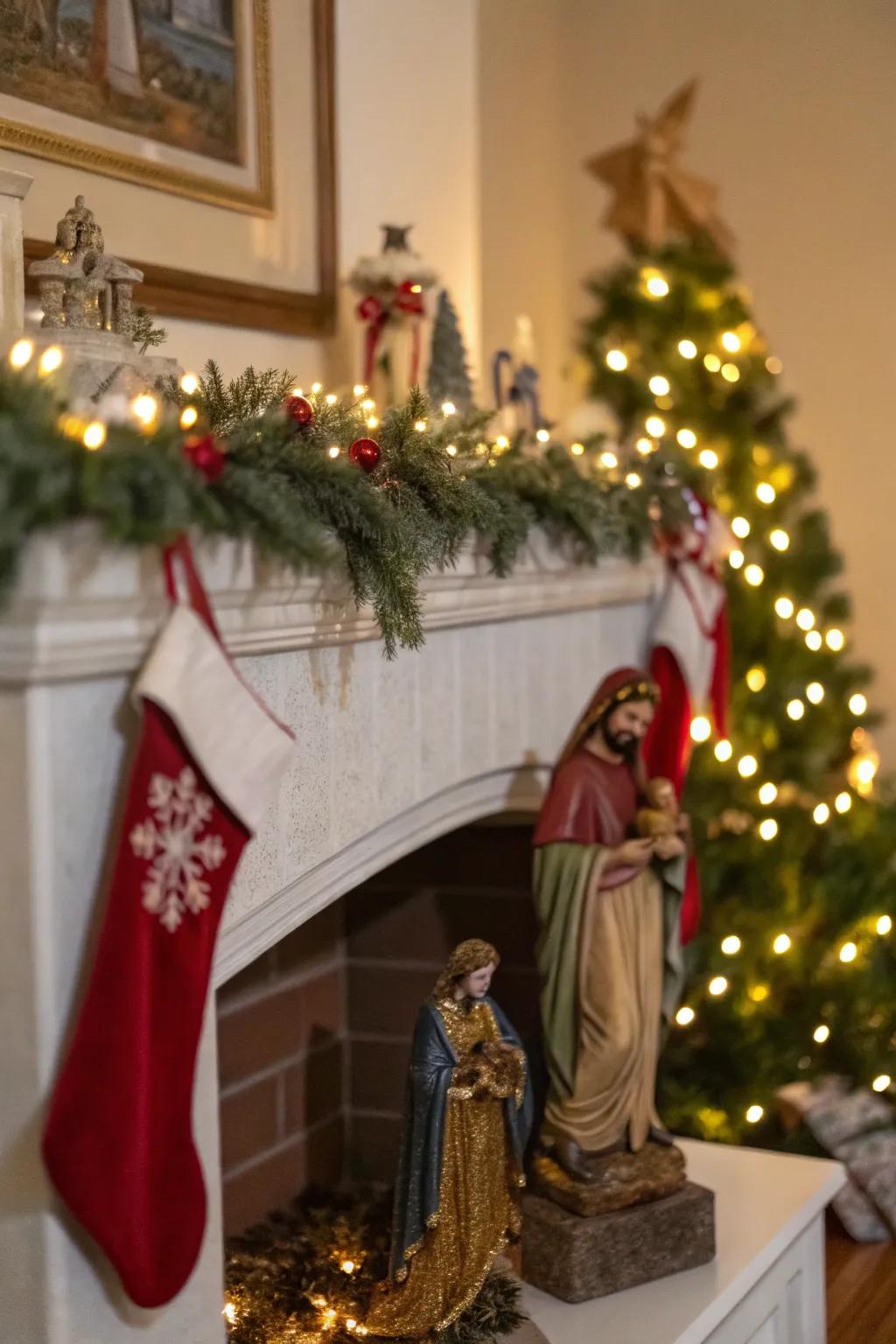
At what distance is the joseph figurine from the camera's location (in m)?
2.26

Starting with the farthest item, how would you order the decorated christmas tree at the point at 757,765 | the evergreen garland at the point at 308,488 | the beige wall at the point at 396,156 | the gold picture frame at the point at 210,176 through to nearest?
1. the decorated christmas tree at the point at 757,765
2. the beige wall at the point at 396,156
3. the gold picture frame at the point at 210,176
4. the evergreen garland at the point at 308,488

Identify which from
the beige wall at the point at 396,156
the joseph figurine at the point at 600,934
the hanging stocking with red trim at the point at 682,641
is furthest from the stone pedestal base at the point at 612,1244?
the beige wall at the point at 396,156

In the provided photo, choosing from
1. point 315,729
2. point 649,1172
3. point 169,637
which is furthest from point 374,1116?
point 169,637

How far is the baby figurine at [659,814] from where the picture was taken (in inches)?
90.5

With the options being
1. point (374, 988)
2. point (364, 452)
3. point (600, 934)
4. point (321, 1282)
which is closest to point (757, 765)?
point (374, 988)

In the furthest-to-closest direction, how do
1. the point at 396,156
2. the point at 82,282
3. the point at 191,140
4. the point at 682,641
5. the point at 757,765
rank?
1. the point at 757,765
2. the point at 396,156
3. the point at 682,641
4. the point at 191,140
5. the point at 82,282

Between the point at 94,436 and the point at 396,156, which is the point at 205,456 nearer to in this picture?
the point at 94,436

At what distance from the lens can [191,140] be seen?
2.47m

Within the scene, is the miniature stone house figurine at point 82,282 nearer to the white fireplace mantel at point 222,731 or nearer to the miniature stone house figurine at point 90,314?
the miniature stone house figurine at point 90,314

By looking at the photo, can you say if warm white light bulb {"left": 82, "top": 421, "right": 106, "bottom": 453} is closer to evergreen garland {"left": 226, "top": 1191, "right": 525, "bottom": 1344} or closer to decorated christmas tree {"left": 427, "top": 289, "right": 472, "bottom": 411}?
evergreen garland {"left": 226, "top": 1191, "right": 525, "bottom": 1344}

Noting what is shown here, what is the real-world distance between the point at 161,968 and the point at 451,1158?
0.64 m

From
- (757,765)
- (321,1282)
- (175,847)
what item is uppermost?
(175,847)

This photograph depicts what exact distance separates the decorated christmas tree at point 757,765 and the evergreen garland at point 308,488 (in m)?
1.13

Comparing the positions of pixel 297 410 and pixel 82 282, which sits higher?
pixel 82 282
